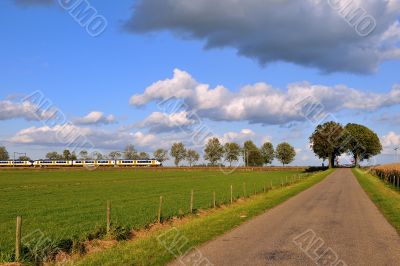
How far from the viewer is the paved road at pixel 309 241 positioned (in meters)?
11.8

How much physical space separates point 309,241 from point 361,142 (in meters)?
149

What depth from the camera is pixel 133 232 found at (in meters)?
17.8

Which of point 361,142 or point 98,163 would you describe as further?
point 98,163

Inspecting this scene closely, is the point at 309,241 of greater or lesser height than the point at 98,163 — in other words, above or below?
below

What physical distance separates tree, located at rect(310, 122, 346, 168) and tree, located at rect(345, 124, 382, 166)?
11.5 feet

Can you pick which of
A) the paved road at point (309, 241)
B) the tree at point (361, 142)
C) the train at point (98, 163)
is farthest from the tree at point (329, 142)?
the paved road at point (309, 241)

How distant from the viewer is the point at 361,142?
15450cm

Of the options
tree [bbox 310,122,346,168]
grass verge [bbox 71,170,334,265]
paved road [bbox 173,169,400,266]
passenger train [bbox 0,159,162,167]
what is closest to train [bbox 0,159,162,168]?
passenger train [bbox 0,159,162,167]

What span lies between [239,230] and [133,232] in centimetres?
399

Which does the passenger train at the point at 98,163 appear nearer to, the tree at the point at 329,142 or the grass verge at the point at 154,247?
the tree at the point at 329,142

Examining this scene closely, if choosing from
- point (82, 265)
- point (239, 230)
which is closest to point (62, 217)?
point (239, 230)

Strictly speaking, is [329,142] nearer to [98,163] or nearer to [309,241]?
[98,163]

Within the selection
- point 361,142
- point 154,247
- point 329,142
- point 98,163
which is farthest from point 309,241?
point 98,163

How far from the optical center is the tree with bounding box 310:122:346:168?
14750cm
